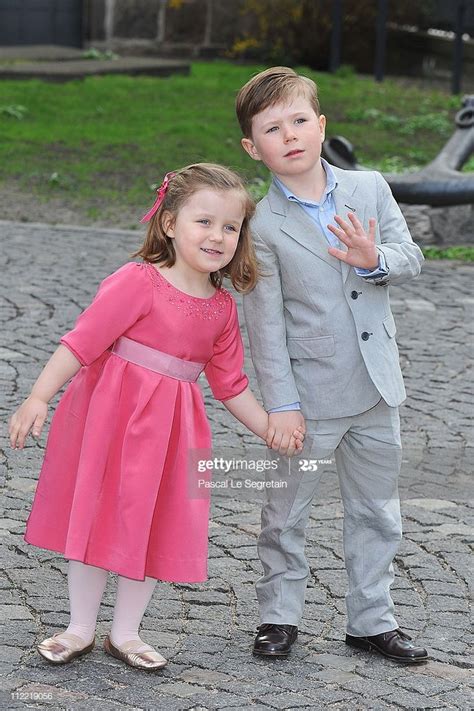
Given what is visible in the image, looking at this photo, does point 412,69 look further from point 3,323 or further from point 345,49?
point 3,323

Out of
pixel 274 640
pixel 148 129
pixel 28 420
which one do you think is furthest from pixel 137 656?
pixel 148 129

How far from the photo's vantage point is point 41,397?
301cm

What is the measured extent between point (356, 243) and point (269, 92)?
405 mm

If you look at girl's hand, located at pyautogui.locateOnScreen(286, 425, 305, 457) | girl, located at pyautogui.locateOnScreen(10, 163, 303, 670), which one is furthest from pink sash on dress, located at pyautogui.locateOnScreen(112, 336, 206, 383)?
girl's hand, located at pyautogui.locateOnScreen(286, 425, 305, 457)

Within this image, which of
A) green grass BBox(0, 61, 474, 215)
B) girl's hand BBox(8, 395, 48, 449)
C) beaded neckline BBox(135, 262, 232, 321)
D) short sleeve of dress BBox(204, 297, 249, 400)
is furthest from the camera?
green grass BBox(0, 61, 474, 215)

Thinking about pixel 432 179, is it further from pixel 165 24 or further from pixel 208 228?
pixel 165 24

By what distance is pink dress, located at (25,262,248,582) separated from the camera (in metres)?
3.04

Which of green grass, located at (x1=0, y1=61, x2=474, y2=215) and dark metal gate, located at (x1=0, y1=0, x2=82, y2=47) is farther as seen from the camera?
dark metal gate, located at (x1=0, y1=0, x2=82, y2=47)

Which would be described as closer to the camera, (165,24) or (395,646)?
(395,646)

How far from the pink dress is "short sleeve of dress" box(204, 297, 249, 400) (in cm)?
5

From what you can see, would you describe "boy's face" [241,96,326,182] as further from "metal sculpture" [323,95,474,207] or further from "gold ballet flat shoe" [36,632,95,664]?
"metal sculpture" [323,95,474,207]

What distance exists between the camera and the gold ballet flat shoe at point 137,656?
3084 millimetres

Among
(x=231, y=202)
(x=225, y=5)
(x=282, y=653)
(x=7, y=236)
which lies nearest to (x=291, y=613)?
(x=282, y=653)

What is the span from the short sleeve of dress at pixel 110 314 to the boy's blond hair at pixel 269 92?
0.46 meters
